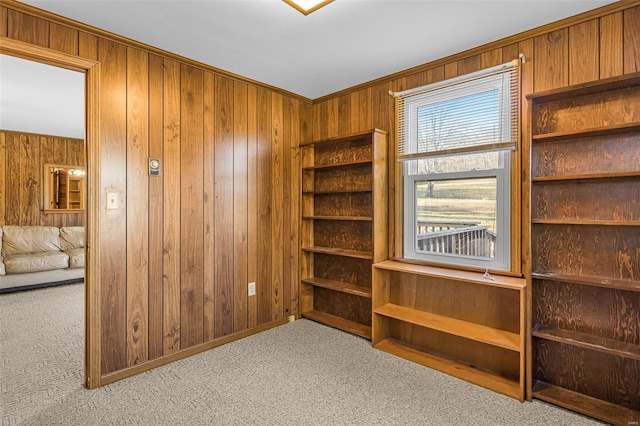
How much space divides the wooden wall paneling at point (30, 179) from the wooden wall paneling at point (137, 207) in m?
4.79

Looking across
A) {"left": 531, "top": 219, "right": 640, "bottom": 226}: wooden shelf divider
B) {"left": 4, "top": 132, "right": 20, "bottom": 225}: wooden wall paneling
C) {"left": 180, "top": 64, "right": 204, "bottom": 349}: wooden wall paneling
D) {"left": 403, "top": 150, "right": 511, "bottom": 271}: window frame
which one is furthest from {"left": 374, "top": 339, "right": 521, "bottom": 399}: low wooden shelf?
{"left": 4, "top": 132, "right": 20, "bottom": 225}: wooden wall paneling

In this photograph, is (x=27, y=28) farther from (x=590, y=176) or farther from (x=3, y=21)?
(x=590, y=176)

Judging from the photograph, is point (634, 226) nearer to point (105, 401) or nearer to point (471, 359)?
point (471, 359)

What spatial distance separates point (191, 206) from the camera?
112 inches

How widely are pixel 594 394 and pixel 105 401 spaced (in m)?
3.12

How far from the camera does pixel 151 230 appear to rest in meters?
2.62

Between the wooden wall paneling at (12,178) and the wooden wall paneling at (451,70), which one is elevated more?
the wooden wall paneling at (451,70)

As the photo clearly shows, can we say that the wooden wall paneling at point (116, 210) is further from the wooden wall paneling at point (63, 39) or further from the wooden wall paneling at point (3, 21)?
the wooden wall paneling at point (3, 21)

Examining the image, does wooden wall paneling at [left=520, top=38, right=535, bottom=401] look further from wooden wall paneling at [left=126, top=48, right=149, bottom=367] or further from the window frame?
wooden wall paneling at [left=126, top=48, right=149, bottom=367]

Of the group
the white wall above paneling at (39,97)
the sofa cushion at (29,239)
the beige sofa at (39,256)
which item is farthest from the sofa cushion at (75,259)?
the white wall above paneling at (39,97)

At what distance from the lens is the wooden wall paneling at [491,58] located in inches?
98.6

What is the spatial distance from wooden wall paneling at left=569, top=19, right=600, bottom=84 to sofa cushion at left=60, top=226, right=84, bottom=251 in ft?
22.7

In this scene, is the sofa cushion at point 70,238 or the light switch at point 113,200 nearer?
the light switch at point 113,200

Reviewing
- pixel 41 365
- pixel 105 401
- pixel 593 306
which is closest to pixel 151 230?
pixel 105 401
